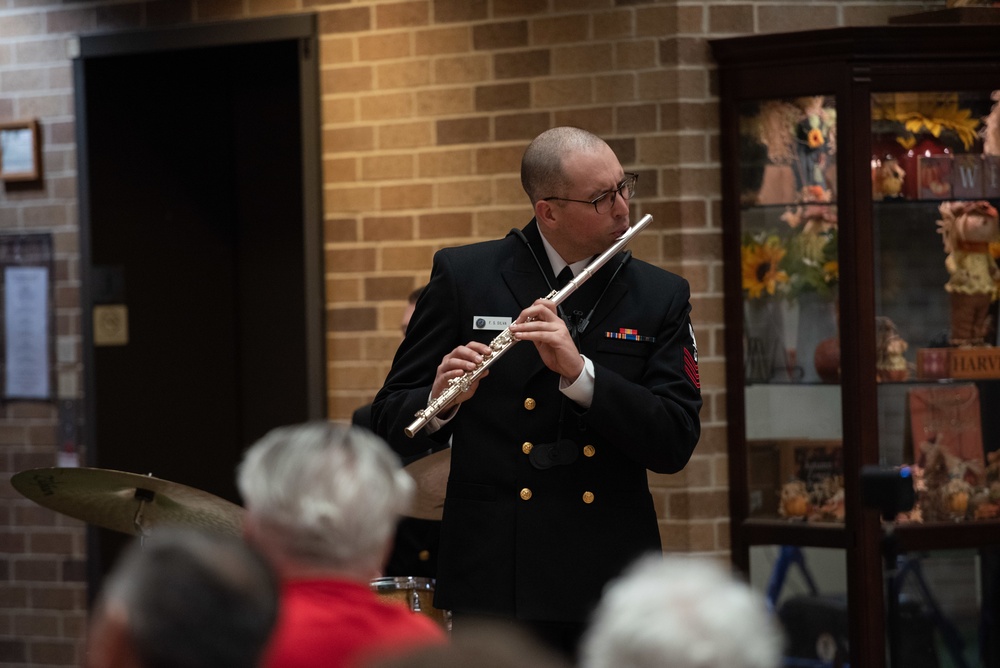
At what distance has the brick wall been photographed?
14.5 feet

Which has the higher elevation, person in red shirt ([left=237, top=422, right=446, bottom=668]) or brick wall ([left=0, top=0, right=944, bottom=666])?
brick wall ([left=0, top=0, right=944, bottom=666])

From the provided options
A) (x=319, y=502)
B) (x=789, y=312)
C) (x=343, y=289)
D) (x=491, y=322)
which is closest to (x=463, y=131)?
(x=343, y=289)

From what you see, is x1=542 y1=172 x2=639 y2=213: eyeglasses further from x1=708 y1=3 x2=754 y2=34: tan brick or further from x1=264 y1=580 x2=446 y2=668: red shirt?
x1=708 y1=3 x2=754 y2=34: tan brick

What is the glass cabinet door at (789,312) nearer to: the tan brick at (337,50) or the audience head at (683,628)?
the tan brick at (337,50)

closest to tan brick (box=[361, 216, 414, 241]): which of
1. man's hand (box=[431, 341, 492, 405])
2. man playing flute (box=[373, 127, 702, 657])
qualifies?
man playing flute (box=[373, 127, 702, 657])

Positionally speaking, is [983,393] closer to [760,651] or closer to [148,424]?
[148,424]

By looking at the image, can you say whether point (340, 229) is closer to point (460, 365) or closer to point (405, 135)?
point (405, 135)

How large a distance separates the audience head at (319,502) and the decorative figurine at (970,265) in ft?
10.9

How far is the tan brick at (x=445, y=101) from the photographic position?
183 inches

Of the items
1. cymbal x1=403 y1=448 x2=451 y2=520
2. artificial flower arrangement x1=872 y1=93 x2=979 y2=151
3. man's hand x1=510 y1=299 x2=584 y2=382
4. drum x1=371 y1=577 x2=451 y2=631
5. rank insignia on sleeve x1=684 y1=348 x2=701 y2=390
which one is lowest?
drum x1=371 y1=577 x2=451 y2=631

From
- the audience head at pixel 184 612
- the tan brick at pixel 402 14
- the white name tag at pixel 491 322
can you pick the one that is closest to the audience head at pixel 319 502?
the audience head at pixel 184 612

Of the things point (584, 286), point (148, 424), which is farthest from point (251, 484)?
point (148, 424)

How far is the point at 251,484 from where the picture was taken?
5.37 ft

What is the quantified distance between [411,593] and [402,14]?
7.33ft
